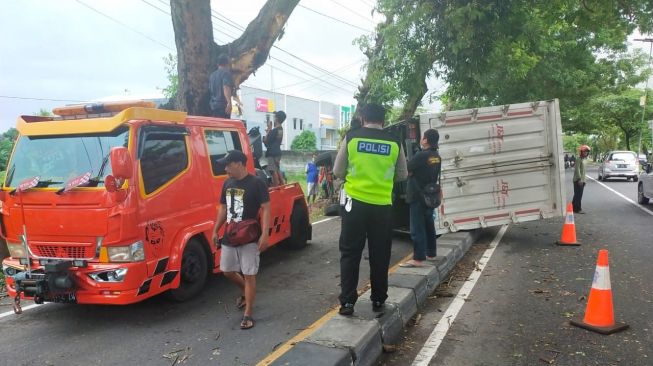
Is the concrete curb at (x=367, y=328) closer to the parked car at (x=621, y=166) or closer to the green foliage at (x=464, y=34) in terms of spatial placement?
the green foliage at (x=464, y=34)

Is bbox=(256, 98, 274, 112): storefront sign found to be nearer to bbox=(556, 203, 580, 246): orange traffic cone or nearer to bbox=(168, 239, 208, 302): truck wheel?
bbox=(556, 203, 580, 246): orange traffic cone

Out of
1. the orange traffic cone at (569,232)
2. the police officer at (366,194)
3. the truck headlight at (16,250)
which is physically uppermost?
the police officer at (366,194)

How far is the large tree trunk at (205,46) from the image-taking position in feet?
26.0

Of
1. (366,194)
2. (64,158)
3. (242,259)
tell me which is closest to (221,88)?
(64,158)

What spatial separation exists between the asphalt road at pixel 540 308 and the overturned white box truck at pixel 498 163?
0.66m

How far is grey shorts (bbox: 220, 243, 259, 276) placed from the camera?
457 cm

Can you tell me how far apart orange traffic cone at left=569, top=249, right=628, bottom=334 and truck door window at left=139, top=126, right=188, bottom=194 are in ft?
14.3

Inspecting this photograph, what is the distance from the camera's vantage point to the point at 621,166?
2486 centimetres

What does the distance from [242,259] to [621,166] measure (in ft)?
85.1

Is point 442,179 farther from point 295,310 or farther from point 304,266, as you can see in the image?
point 295,310

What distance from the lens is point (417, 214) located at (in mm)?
6328

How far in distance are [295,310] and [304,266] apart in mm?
2050

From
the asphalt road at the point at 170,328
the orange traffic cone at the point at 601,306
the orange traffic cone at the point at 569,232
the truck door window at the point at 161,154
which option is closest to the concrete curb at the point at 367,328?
the asphalt road at the point at 170,328

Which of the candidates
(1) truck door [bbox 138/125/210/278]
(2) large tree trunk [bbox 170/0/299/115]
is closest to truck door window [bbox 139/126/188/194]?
(1) truck door [bbox 138/125/210/278]
